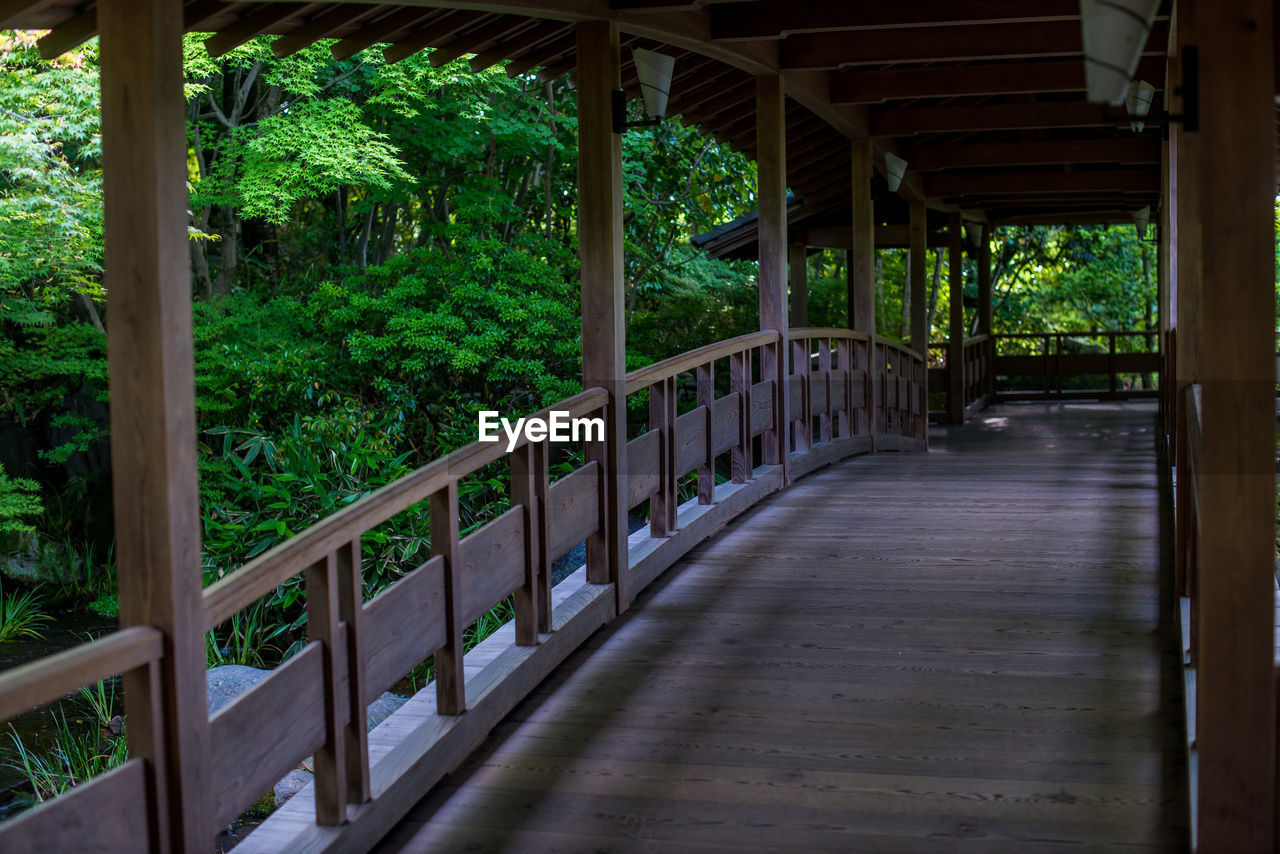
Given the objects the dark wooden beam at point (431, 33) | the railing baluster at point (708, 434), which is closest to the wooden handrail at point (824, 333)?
the railing baluster at point (708, 434)

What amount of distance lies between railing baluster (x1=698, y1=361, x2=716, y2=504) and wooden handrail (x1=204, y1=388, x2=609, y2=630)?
2243 millimetres

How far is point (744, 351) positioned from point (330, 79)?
703cm

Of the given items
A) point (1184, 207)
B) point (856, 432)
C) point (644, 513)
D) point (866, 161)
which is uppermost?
point (866, 161)

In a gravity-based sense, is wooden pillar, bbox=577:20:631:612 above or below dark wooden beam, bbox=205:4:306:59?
below

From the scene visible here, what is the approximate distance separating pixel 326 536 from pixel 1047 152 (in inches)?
345

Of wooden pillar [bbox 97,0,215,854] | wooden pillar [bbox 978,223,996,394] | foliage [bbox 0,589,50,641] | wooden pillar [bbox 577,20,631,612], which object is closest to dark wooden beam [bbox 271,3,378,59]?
wooden pillar [bbox 577,20,631,612]

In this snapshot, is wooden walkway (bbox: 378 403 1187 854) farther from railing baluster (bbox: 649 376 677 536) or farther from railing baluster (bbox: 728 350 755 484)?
railing baluster (bbox: 728 350 755 484)

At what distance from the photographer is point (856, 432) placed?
9273 mm

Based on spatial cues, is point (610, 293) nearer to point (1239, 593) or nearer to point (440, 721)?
point (440, 721)

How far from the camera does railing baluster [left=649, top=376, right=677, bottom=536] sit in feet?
17.6

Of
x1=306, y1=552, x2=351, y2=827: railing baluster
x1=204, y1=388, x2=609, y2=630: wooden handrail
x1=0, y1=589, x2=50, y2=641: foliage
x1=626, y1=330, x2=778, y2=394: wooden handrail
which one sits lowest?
x1=0, y1=589, x2=50, y2=641: foliage

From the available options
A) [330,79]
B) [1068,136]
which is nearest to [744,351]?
[1068,136]

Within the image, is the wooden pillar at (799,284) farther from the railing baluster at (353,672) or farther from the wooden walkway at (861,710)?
the railing baluster at (353,672)

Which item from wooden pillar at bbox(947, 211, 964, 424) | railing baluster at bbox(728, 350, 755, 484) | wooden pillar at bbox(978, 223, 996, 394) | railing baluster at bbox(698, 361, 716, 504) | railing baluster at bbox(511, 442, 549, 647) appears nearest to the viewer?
railing baluster at bbox(511, 442, 549, 647)
